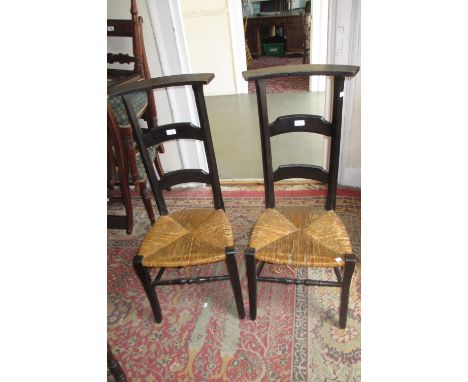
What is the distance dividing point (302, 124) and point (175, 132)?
55 centimetres

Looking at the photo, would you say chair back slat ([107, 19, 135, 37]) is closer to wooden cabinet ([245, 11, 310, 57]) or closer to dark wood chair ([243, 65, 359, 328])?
dark wood chair ([243, 65, 359, 328])

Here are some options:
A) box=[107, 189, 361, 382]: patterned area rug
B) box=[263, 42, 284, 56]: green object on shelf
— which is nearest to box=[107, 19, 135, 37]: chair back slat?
box=[107, 189, 361, 382]: patterned area rug

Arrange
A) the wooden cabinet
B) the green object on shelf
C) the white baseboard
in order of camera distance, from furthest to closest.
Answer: the green object on shelf
the wooden cabinet
the white baseboard

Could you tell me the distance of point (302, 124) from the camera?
1.35 m

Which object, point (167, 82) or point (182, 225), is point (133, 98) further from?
point (182, 225)

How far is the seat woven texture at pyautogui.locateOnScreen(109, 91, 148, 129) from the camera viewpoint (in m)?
1.82

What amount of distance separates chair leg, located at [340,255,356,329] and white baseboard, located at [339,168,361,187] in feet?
3.80

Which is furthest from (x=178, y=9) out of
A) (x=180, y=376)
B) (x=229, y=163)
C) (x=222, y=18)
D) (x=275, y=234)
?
(x=222, y=18)

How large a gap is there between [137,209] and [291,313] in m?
1.44

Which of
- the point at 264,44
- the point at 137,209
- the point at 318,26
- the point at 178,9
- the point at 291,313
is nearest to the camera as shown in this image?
the point at 291,313

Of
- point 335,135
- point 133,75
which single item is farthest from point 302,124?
point 133,75

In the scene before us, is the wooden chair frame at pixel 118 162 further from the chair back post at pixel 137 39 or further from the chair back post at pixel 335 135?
the chair back post at pixel 335 135
